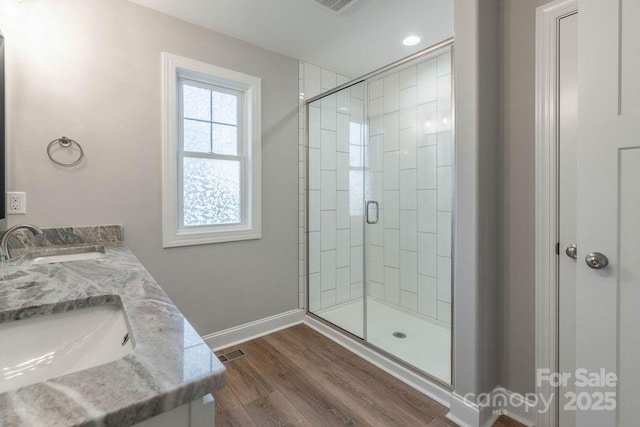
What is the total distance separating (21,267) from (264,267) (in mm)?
1573

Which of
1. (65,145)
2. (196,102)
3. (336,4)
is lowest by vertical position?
(65,145)

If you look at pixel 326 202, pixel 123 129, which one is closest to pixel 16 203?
pixel 123 129

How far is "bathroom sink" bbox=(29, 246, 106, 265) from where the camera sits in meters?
1.49

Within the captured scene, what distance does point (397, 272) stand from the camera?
3.04 meters

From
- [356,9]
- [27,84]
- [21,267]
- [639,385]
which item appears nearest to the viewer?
[639,385]

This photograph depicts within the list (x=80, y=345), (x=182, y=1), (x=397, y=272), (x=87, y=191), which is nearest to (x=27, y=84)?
(x=87, y=191)

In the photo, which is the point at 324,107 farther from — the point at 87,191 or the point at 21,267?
the point at 21,267

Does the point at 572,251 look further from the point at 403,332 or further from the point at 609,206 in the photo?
the point at 403,332

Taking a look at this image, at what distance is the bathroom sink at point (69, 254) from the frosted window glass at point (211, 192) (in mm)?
655

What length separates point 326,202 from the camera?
2.91 metres

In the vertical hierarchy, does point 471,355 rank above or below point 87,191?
below

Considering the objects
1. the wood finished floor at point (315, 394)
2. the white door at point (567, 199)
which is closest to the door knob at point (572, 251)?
the white door at point (567, 199)

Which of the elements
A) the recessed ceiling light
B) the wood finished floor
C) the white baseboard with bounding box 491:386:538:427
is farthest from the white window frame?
the white baseboard with bounding box 491:386:538:427

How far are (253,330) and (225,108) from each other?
74.7 inches
